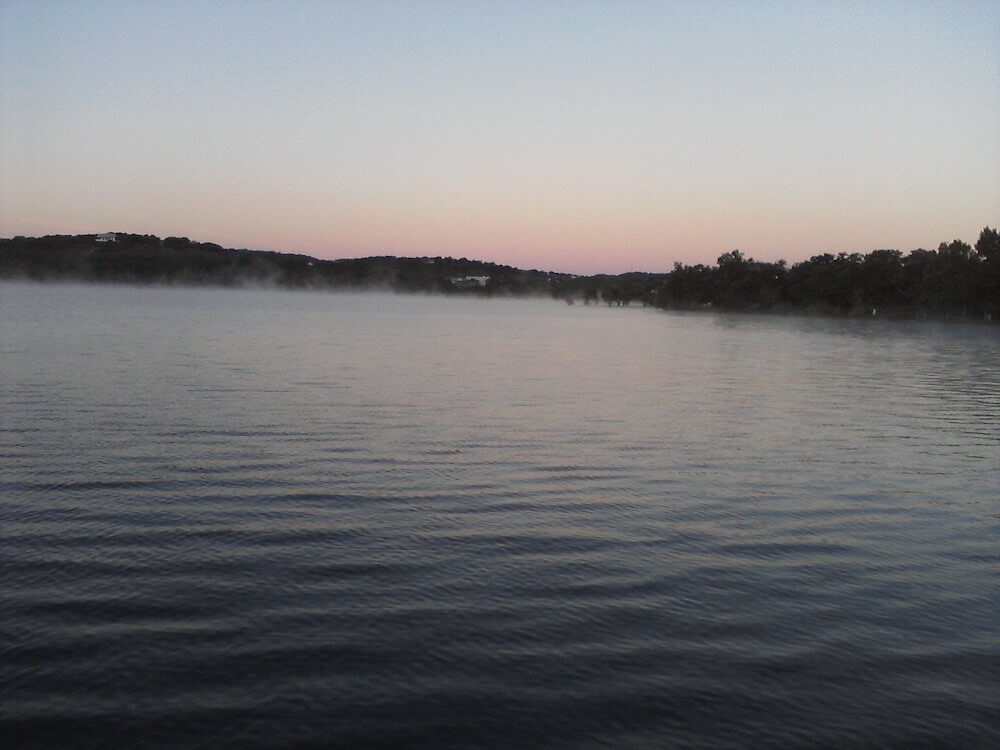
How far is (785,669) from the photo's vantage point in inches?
347

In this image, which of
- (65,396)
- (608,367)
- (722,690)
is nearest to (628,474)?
(722,690)

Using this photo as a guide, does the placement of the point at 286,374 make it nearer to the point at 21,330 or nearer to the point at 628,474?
the point at 628,474

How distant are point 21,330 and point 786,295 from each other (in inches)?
6830

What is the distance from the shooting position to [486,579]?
36.8ft

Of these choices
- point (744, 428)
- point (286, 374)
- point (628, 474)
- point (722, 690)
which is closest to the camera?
point (722, 690)

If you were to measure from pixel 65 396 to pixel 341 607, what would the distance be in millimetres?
20185

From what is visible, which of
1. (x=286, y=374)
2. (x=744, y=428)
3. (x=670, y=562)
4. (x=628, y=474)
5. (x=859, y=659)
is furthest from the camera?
(x=286, y=374)

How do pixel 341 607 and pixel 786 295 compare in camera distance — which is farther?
pixel 786 295

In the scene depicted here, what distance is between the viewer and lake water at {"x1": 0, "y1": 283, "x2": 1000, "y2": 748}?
775cm

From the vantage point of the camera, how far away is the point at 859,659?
9.12 m

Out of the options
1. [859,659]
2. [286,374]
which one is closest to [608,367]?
[286,374]

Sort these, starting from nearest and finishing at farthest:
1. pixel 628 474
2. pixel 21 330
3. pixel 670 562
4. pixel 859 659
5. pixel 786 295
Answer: pixel 859 659 < pixel 670 562 < pixel 628 474 < pixel 21 330 < pixel 786 295

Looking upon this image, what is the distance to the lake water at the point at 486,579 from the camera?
775 cm

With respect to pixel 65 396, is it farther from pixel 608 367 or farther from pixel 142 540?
pixel 608 367
